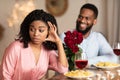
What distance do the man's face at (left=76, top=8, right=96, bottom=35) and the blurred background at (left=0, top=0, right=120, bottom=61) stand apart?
6.16 ft

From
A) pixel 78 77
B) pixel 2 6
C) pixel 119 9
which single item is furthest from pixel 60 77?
pixel 2 6

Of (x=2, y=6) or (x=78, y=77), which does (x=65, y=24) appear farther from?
(x=78, y=77)

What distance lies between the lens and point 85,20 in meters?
2.84

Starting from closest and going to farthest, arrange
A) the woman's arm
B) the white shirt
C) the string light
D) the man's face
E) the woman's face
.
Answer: the woman's face < the woman's arm < the white shirt < the man's face < the string light

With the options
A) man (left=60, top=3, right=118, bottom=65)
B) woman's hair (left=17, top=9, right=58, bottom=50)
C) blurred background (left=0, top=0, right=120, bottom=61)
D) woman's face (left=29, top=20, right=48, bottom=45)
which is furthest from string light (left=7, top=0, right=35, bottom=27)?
woman's face (left=29, top=20, right=48, bottom=45)

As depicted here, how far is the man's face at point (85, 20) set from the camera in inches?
111

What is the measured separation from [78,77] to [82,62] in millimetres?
123

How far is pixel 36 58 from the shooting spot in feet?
7.14

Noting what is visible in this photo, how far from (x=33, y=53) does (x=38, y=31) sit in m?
0.24

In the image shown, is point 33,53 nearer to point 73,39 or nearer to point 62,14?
point 73,39

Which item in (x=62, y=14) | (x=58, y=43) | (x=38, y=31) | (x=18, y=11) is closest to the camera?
(x=38, y=31)

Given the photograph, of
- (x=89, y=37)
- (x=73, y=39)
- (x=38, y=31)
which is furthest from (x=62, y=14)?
(x=73, y=39)

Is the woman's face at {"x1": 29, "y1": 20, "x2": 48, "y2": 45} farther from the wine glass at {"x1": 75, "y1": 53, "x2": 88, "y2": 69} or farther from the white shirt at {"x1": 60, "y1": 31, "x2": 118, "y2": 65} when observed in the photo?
the white shirt at {"x1": 60, "y1": 31, "x2": 118, "y2": 65}

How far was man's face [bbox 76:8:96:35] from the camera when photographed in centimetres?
282
